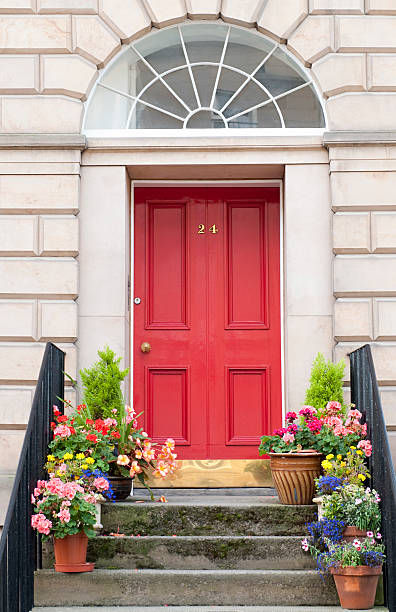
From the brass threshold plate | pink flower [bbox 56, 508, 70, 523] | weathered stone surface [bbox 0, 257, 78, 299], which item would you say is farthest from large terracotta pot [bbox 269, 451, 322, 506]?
weathered stone surface [bbox 0, 257, 78, 299]

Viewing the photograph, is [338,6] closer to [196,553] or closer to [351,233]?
[351,233]

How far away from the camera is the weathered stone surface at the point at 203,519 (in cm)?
605

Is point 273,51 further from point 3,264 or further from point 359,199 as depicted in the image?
point 3,264

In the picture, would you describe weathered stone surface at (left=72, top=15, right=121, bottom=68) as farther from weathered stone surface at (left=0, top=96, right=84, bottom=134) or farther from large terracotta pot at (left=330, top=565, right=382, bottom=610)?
large terracotta pot at (left=330, top=565, right=382, bottom=610)

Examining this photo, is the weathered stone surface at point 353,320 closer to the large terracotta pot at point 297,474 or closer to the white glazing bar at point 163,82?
the large terracotta pot at point 297,474

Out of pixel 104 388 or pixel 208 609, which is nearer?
pixel 208 609

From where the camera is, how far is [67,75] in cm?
752

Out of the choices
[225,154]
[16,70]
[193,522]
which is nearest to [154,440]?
[193,522]

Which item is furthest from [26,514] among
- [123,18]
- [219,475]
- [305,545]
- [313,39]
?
[313,39]

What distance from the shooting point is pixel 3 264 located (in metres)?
7.32

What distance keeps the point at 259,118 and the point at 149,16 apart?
1.18m

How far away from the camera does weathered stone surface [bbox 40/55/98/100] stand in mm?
7504

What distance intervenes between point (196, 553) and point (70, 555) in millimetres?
775

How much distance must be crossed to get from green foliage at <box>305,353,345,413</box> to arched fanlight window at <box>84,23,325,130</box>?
6.82 ft
